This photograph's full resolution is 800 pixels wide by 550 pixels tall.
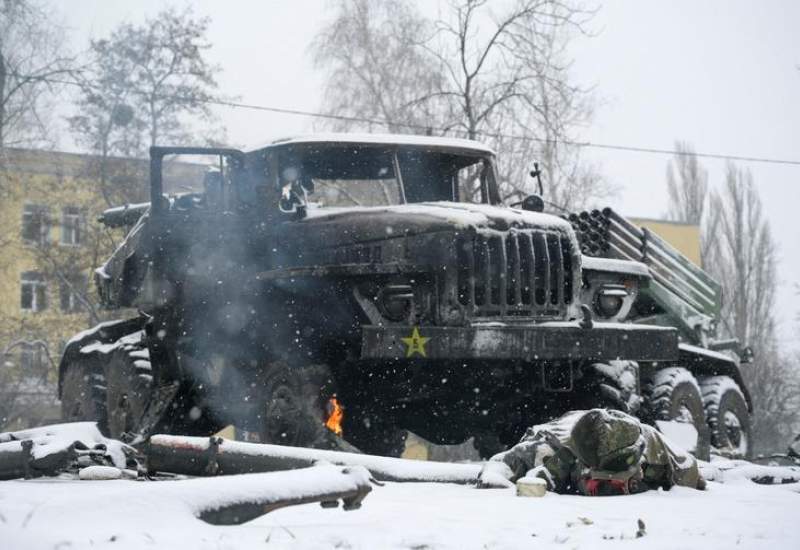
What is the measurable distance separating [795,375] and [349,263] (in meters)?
34.0

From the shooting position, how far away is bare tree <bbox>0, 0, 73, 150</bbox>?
28375 mm

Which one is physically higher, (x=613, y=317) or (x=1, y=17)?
(x=1, y=17)

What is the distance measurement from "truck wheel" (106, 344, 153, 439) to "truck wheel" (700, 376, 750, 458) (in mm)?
5650

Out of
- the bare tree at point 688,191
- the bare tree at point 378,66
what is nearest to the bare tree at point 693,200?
the bare tree at point 688,191

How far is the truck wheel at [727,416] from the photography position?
12.5 metres

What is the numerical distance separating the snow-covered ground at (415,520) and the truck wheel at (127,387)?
13.4 ft

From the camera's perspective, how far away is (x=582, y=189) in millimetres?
29641

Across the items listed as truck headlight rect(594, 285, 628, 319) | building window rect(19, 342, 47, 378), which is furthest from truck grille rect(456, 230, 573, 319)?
building window rect(19, 342, 47, 378)

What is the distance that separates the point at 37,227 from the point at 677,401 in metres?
22.0

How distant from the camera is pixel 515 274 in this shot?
9203 mm

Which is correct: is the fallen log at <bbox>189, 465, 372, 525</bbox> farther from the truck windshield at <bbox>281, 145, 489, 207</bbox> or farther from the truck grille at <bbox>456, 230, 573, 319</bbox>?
the truck windshield at <bbox>281, 145, 489, 207</bbox>

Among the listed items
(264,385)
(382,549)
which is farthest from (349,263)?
(382,549)

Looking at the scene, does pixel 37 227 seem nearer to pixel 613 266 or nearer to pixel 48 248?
pixel 48 248

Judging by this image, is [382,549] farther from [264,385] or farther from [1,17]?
[1,17]
